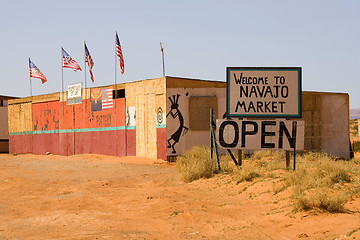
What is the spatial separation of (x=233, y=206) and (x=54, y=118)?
83.4 feet

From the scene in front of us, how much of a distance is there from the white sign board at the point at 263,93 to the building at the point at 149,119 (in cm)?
903

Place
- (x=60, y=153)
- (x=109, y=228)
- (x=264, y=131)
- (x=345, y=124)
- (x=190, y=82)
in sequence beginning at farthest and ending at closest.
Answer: (x=60, y=153) → (x=345, y=124) → (x=190, y=82) → (x=264, y=131) → (x=109, y=228)

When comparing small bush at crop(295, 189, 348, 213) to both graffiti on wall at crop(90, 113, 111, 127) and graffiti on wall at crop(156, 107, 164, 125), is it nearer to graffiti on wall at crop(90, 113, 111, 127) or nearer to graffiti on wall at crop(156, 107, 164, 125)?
graffiti on wall at crop(156, 107, 164, 125)

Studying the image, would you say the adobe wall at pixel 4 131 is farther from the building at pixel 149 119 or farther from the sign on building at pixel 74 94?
the sign on building at pixel 74 94

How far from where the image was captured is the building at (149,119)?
2469 centimetres

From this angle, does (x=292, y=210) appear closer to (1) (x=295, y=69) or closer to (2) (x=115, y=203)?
(2) (x=115, y=203)

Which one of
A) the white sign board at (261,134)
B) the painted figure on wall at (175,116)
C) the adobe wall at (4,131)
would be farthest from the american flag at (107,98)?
the adobe wall at (4,131)

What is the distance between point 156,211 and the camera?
10.7 m

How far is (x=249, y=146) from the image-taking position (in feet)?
50.8

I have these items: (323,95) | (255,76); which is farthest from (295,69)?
(323,95)

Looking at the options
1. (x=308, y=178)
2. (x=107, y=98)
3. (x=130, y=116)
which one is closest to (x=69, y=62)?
(x=107, y=98)

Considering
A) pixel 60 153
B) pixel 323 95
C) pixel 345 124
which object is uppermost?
pixel 323 95

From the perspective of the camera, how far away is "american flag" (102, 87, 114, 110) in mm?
28406

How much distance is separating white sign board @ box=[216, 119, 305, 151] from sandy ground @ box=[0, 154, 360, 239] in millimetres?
1337
